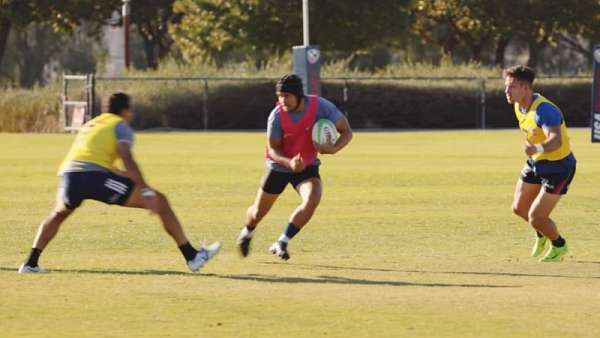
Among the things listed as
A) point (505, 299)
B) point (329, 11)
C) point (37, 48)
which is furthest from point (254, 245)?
point (37, 48)

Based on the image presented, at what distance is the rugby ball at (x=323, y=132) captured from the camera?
13.6 m

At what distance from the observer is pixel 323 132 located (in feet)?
44.6

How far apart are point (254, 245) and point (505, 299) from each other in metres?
4.69

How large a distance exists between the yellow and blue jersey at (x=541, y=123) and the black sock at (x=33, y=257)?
173 inches

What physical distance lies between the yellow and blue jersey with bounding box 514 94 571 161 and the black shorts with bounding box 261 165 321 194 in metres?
1.93

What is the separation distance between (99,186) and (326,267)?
94.6 inches

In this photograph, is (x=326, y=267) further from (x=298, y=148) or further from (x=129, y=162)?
(x=129, y=162)

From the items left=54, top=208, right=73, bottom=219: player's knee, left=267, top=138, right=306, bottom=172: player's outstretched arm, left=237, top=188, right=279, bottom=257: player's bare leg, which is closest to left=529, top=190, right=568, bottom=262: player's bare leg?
left=267, top=138, right=306, bottom=172: player's outstretched arm

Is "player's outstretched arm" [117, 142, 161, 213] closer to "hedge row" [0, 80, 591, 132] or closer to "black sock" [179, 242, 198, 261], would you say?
"black sock" [179, 242, 198, 261]

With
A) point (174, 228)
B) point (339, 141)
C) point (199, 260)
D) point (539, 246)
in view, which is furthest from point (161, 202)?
point (539, 246)

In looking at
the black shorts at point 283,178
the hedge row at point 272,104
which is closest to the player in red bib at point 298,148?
the black shorts at point 283,178

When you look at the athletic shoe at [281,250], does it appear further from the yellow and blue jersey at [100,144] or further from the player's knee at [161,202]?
the yellow and blue jersey at [100,144]

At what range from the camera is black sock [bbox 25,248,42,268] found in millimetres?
12844

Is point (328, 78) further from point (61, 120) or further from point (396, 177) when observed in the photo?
point (396, 177)
